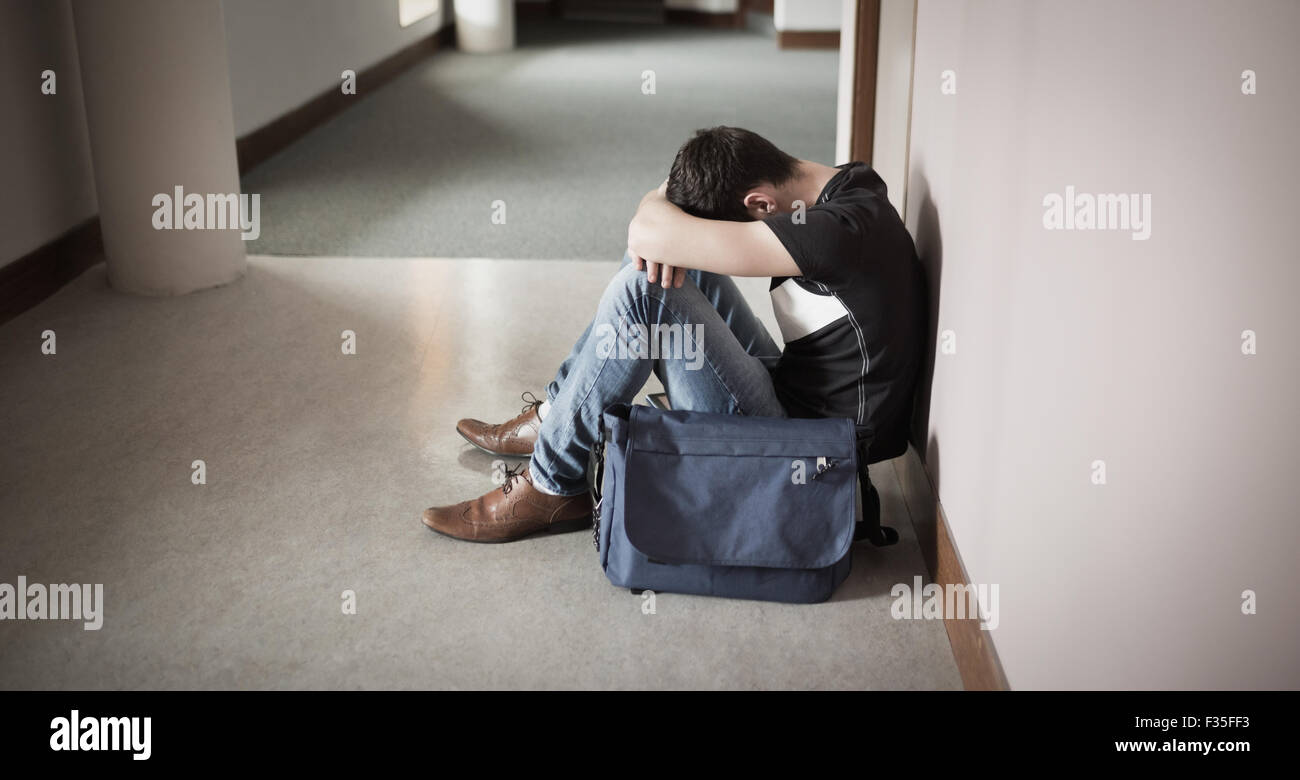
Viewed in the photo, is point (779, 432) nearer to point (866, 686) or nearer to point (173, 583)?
point (866, 686)

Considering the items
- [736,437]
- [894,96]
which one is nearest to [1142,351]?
[736,437]

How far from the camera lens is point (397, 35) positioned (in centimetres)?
694

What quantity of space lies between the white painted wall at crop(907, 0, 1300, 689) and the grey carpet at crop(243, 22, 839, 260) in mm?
2244

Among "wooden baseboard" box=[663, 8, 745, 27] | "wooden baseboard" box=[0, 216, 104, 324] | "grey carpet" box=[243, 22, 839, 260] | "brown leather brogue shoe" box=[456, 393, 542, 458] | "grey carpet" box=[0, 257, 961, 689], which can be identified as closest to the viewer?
"grey carpet" box=[0, 257, 961, 689]

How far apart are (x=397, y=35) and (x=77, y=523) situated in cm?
554

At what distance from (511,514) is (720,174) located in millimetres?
647

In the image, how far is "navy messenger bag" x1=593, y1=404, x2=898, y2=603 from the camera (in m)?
1.66

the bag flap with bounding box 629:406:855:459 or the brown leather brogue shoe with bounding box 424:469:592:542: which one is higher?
the bag flap with bounding box 629:406:855:459

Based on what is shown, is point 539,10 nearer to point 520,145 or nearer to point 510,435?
point 520,145

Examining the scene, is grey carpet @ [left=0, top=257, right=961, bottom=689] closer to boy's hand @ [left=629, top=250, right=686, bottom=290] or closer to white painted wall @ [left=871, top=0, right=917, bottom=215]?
boy's hand @ [left=629, top=250, right=686, bottom=290]

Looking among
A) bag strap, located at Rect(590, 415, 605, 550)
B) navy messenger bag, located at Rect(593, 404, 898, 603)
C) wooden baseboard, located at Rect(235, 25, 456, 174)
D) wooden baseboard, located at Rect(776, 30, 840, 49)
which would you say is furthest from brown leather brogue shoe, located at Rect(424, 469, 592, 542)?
wooden baseboard, located at Rect(776, 30, 840, 49)

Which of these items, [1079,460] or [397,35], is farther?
[397,35]

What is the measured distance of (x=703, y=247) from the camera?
1.70 m

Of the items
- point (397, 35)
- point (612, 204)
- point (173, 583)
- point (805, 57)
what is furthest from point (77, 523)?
point (805, 57)
